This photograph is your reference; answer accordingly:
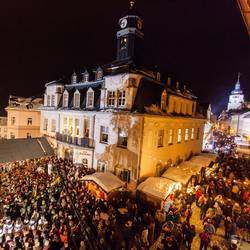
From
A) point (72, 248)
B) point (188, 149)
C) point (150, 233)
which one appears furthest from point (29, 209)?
point (188, 149)

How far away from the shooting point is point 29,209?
1224cm

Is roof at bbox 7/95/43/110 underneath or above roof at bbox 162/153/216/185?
above

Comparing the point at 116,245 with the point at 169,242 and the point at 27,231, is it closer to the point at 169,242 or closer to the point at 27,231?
the point at 169,242

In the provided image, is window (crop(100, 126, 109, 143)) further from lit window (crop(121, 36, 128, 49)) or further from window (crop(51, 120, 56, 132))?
lit window (crop(121, 36, 128, 49))

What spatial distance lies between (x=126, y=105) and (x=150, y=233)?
10223 mm

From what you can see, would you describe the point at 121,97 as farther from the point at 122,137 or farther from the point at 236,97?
the point at 236,97

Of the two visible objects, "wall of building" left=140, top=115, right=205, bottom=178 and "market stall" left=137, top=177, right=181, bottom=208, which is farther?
"wall of building" left=140, top=115, right=205, bottom=178

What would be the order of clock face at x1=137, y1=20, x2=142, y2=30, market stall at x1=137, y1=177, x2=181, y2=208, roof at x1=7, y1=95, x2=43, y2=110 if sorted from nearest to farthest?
1. market stall at x1=137, y1=177, x2=181, y2=208
2. clock face at x1=137, y1=20, x2=142, y2=30
3. roof at x1=7, y1=95, x2=43, y2=110

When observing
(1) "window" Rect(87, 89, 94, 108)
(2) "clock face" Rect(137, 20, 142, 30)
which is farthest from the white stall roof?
(2) "clock face" Rect(137, 20, 142, 30)

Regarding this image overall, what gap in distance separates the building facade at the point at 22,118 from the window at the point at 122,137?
61.4 ft

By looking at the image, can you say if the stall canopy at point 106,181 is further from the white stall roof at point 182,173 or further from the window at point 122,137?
the white stall roof at point 182,173

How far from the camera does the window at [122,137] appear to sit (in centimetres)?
1762

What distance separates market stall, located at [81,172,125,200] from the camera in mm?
14870

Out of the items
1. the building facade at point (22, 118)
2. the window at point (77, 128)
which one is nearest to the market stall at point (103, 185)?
the window at point (77, 128)
